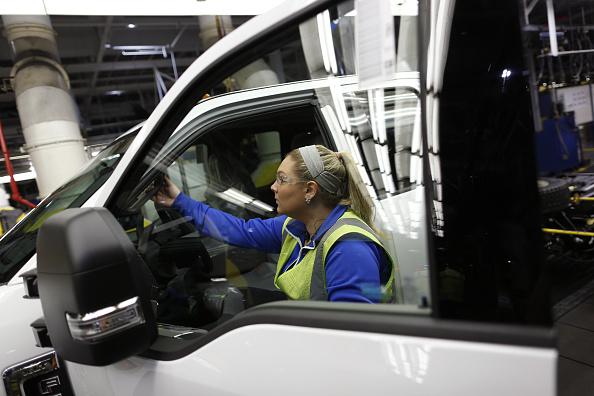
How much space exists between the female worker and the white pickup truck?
0.05m

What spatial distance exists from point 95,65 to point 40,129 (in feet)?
10.3

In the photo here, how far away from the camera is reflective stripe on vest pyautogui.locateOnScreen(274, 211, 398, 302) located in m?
1.22

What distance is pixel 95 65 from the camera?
7242 mm

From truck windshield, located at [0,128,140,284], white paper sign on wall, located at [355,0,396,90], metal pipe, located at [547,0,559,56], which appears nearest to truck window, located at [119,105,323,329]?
truck windshield, located at [0,128,140,284]

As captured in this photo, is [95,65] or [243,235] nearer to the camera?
[243,235]

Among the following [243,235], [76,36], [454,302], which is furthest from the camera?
[76,36]

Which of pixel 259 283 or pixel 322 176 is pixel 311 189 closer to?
pixel 322 176

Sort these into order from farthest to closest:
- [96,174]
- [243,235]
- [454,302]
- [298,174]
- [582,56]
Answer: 1. [582,56]
2. [96,174]
3. [243,235]
4. [298,174]
5. [454,302]

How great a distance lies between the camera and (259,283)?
5.08 feet

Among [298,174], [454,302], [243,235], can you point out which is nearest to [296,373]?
[454,302]

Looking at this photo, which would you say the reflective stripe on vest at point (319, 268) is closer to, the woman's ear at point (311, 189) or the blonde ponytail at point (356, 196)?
the blonde ponytail at point (356, 196)

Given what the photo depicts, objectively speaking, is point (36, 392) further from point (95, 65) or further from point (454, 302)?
point (95, 65)

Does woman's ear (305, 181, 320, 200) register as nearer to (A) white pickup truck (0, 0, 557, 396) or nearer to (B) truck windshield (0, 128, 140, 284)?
(A) white pickup truck (0, 0, 557, 396)

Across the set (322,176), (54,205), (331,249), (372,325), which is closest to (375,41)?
(372,325)
